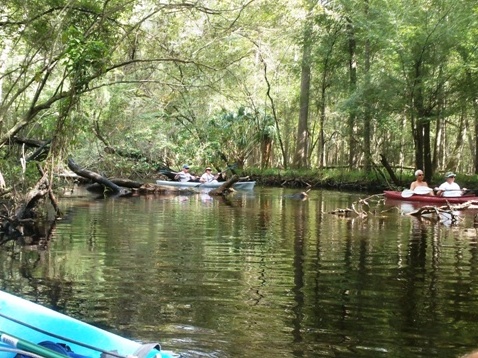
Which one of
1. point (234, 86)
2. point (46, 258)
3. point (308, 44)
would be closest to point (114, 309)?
point (46, 258)

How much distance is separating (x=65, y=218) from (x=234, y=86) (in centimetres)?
629

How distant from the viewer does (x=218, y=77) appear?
14.4 metres

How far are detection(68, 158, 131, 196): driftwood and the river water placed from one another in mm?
7225

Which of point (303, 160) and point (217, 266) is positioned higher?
point (303, 160)

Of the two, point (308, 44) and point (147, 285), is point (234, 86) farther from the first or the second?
point (308, 44)

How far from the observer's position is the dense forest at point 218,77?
483 inches

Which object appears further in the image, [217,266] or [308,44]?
[308,44]

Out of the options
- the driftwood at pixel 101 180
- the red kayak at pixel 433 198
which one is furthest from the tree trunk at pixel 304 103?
the driftwood at pixel 101 180

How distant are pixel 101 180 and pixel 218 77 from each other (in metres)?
8.99

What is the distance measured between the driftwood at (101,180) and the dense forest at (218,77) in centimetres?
124

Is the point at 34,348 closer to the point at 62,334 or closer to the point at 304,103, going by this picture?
the point at 62,334

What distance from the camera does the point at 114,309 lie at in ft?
19.9

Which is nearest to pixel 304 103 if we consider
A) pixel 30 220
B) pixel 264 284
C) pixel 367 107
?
pixel 367 107

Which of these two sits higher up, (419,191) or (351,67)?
(351,67)
